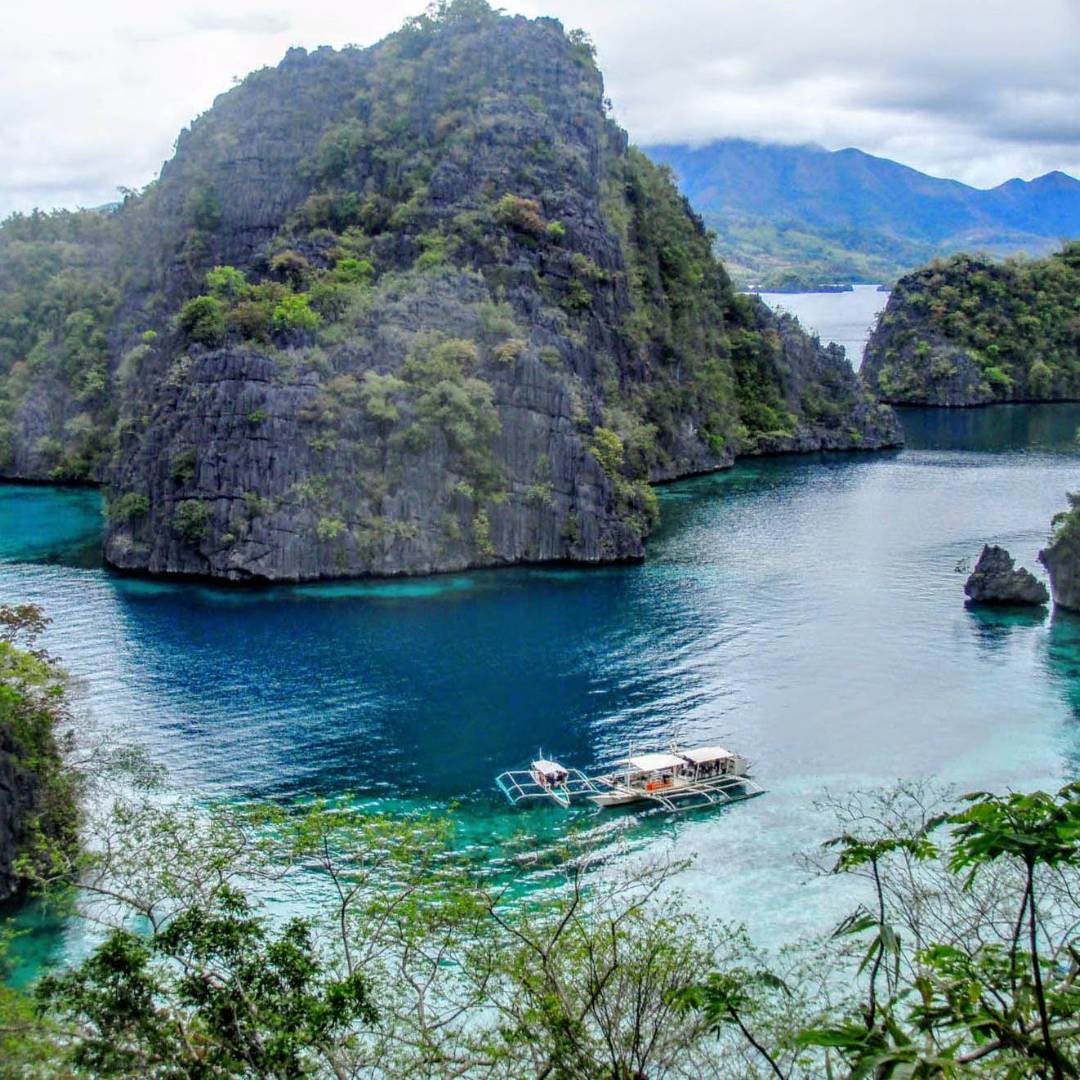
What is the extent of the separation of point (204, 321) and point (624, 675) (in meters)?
43.6

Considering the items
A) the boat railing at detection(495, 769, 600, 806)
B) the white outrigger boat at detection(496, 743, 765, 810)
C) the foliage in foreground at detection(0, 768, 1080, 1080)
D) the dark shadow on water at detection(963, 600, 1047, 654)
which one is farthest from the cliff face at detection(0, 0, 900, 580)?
the foliage in foreground at detection(0, 768, 1080, 1080)

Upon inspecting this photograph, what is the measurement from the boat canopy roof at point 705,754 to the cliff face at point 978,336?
127 m

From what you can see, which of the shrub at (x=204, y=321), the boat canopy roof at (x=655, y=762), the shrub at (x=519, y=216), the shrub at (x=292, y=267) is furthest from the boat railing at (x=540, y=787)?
the shrub at (x=519, y=216)

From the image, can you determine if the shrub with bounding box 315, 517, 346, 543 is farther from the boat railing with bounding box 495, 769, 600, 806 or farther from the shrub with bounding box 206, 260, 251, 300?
the boat railing with bounding box 495, 769, 600, 806

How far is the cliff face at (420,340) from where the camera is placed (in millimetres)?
73188

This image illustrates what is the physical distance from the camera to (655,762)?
42.6 metres

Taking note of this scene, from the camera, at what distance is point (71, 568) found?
73.9 metres

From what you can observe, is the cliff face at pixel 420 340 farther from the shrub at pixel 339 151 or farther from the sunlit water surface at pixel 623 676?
the sunlit water surface at pixel 623 676

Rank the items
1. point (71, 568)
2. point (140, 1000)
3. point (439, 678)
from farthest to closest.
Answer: point (71, 568), point (439, 678), point (140, 1000)

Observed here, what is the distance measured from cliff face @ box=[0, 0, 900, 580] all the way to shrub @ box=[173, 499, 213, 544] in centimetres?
14

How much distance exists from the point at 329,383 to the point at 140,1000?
59.9 metres

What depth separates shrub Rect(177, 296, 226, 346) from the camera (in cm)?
8094

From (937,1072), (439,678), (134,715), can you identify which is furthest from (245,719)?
(937,1072)

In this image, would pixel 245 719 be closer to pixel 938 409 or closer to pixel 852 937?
pixel 852 937
